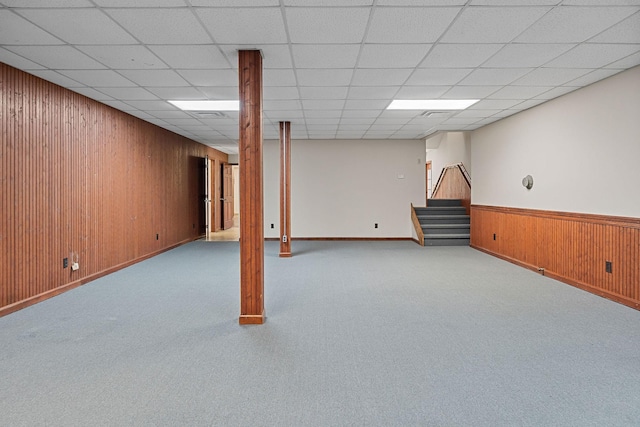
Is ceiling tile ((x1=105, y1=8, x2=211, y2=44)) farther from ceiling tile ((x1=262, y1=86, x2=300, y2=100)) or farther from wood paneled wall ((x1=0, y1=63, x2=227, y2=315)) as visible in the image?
wood paneled wall ((x1=0, y1=63, x2=227, y2=315))

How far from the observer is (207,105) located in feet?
18.2

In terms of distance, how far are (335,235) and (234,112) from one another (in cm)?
441

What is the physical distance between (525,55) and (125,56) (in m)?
3.78

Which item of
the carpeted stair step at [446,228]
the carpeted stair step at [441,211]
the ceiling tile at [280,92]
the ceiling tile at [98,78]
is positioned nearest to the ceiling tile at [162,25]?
the ceiling tile at [98,78]

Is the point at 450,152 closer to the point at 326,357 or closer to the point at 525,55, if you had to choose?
the point at 525,55

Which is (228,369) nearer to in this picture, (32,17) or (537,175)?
(32,17)

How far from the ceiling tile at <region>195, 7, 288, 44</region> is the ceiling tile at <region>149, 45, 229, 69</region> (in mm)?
278

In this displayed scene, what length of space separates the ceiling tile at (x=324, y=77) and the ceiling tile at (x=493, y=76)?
1.38 meters

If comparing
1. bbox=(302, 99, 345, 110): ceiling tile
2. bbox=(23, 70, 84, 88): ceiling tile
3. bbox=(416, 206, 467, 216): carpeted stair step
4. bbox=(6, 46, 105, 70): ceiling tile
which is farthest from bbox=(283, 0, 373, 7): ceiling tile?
bbox=(416, 206, 467, 216): carpeted stair step

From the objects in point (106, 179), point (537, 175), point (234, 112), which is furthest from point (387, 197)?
point (106, 179)

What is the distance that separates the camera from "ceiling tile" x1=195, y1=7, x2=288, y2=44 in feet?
8.95

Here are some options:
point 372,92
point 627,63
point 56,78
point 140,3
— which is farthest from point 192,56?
point 627,63

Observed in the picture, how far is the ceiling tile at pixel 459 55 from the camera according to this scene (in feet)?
11.1

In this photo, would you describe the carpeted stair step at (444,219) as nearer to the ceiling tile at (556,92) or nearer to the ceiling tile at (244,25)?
the ceiling tile at (556,92)
